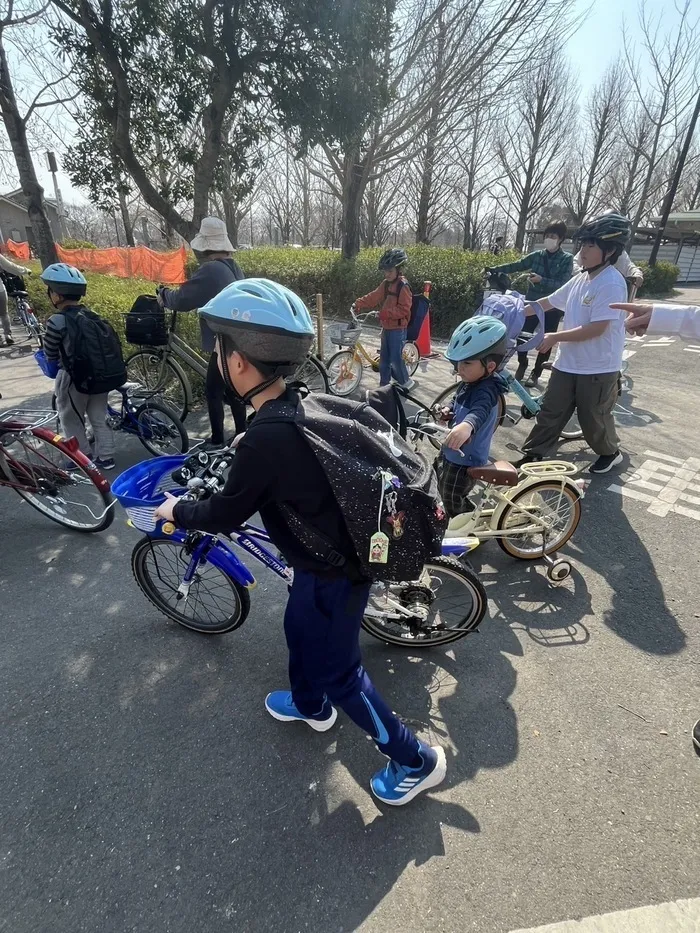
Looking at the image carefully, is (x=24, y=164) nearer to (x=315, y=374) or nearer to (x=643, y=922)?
(x=315, y=374)

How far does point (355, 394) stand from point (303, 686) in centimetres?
522

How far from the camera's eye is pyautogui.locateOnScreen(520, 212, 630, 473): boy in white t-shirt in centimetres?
371

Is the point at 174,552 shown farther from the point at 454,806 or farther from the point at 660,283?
the point at 660,283

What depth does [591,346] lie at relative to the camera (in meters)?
4.06

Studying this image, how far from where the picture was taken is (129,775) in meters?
2.12

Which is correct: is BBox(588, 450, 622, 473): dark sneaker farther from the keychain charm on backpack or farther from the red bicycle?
the red bicycle

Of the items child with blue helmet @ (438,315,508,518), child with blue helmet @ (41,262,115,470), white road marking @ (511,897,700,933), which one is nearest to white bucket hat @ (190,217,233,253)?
child with blue helmet @ (41,262,115,470)

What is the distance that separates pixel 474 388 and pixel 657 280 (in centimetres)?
1974

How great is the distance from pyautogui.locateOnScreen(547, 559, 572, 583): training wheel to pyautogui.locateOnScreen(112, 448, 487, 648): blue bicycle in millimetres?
766

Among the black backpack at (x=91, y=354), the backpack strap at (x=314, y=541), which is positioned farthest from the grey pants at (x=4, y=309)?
the backpack strap at (x=314, y=541)

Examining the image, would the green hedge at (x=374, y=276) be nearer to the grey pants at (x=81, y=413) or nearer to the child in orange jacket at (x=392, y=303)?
the child in orange jacket at (x=392, y=303)

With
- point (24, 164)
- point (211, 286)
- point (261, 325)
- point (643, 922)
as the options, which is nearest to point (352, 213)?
Answer: point (24, 164)

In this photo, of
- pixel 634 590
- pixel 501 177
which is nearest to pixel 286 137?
pixel 634 590

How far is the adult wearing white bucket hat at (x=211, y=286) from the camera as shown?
4172 millimetres
